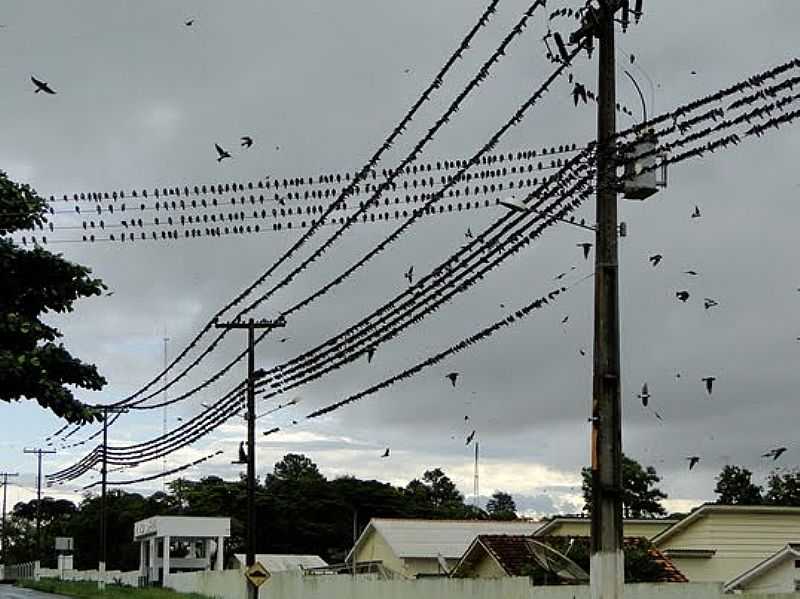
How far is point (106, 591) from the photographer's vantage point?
66.8m

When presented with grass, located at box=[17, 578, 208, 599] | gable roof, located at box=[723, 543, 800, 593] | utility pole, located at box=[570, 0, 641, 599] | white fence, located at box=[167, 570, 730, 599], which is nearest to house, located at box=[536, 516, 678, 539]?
white fence, located at box=[167, 570, 730, 599]

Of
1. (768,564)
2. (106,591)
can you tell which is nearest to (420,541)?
(768,564)

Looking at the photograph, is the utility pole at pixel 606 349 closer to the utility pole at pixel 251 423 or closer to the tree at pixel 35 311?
the tree at pixel 35 311

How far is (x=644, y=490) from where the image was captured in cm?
7738

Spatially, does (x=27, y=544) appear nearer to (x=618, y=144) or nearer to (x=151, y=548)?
(x=151, y=548)

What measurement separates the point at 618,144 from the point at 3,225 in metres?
8.03

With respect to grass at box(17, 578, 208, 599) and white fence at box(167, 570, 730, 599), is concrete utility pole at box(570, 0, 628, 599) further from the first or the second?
grass at box(17, 578, 208, 599)

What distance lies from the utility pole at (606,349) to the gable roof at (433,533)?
106ft

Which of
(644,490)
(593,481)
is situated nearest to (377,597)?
(593,481)

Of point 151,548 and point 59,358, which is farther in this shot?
point 151,548

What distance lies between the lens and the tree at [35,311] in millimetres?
16391

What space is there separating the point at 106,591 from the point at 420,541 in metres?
23.0

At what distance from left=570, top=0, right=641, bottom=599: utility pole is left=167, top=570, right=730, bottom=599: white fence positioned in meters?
6.45

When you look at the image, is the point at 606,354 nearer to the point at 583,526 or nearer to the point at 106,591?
the point at 583,526
